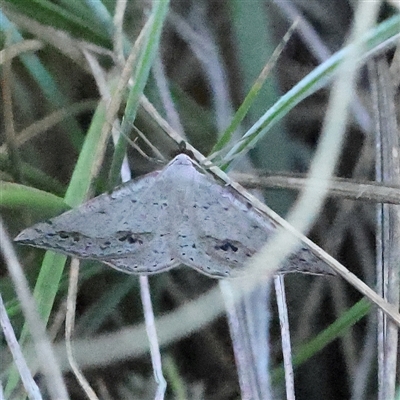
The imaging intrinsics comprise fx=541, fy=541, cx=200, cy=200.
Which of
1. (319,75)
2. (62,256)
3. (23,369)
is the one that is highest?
(319,75)

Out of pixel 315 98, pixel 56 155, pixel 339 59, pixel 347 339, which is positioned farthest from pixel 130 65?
pixel 347 339

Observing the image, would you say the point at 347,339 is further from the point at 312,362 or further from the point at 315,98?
the point at 315,98

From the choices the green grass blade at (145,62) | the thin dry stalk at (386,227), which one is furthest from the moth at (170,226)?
the thin dry stalk at (386,227)

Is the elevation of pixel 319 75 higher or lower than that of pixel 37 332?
higher

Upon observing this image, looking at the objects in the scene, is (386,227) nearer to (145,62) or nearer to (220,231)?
(220,231)

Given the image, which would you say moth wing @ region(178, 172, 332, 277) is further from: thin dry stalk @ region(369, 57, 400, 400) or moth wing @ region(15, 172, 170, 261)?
thin dry stalk @ region(369, 57, 400, 400)

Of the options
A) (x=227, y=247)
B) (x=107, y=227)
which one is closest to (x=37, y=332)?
(x=107, y=227)

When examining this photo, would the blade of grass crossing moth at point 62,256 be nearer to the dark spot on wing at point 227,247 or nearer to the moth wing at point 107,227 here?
the moth wing at point 107,227

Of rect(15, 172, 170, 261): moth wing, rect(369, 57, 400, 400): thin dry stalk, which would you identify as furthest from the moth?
rect(369, 57, 400, 400): thin dry stalk
